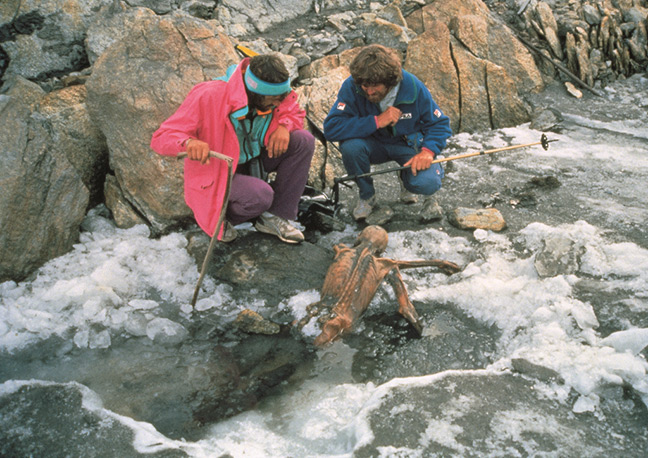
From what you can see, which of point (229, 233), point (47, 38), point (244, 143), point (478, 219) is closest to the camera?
point (244, 143)

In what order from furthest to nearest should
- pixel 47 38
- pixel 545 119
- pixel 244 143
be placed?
1. pixel 545 119
2. pixel 47 38
3. pixel 244 143

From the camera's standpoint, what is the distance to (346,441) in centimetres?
273

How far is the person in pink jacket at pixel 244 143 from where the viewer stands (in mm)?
3668

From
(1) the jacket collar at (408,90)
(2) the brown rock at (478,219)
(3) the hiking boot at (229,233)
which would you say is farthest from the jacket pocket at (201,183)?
(2) the brown rock at (478,219)

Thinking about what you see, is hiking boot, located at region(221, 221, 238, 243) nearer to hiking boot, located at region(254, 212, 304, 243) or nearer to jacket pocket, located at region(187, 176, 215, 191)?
hiking boot, located at region(254, 212, 304, 243)

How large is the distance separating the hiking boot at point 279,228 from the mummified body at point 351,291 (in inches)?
18.5

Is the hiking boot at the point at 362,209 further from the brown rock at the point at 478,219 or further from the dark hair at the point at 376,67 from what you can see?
the dark hair at the point at 376,67

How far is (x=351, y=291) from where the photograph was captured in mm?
3703

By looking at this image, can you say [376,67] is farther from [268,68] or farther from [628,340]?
[628,340]

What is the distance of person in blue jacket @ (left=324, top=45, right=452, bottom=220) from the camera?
4.29 metres

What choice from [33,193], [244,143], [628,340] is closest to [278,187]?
[244,143]

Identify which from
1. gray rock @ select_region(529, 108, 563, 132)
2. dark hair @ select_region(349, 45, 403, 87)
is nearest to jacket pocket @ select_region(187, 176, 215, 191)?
dark hair @ select_region(349, 45, 403, 87)

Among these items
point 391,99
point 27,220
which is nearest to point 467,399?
point 391,99

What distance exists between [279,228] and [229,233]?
42cm
